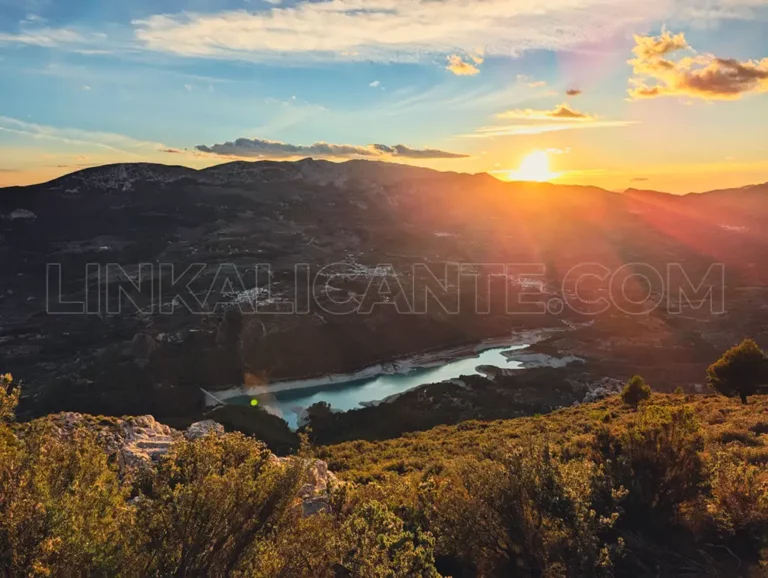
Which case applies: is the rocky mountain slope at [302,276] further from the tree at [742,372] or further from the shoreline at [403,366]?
the tree at [742,372]

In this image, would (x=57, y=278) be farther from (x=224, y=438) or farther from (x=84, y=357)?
(x=224, y=438)

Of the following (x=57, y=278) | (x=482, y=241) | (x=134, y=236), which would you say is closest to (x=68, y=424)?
(x=57, y=278)

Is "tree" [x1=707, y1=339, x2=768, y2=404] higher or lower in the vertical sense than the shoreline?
higher

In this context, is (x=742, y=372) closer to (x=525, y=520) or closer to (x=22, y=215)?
(x=525, y=520)

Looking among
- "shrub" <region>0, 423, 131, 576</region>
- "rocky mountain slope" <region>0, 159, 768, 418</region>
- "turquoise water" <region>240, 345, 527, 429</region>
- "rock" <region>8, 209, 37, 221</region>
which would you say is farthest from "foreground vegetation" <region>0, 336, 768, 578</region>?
"rock" <region>8, 209, 37, 221</region>

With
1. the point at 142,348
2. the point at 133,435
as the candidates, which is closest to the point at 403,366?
the point at 142,348

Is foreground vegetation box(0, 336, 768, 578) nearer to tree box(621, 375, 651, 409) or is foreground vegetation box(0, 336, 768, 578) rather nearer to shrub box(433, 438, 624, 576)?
shrub box(433, 438, 624, 576)

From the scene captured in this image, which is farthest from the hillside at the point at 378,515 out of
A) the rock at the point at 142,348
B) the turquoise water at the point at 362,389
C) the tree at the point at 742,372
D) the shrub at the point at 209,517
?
the rock at the point at 142,348
